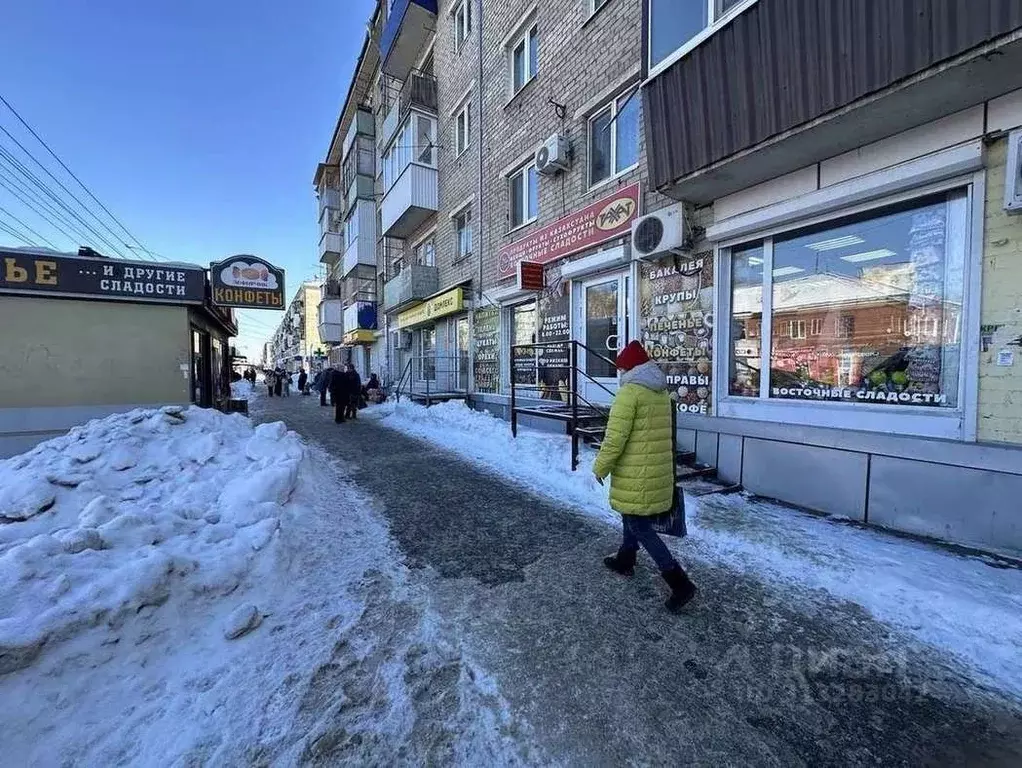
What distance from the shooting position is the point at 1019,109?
353cm

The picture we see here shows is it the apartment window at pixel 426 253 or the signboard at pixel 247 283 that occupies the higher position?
the apartment window at pixel 426 253

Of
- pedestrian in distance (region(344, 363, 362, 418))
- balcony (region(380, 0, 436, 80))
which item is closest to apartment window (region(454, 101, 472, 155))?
balcony (region(380, 0, 436, 80))

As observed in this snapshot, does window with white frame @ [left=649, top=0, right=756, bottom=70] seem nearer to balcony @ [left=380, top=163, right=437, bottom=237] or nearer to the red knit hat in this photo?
the red knit hat

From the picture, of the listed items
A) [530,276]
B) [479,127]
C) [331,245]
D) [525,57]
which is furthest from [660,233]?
[331,245]

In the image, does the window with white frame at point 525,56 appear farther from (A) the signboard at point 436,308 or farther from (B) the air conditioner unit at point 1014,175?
(B) the air conditioner unit at point 1014,175

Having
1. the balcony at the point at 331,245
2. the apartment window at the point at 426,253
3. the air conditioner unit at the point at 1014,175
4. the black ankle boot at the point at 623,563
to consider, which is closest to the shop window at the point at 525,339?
the apartment window at the point at 426,253

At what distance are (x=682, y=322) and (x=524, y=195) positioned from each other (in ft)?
18.7

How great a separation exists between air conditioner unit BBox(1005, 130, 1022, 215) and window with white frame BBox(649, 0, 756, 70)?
9.37 feet

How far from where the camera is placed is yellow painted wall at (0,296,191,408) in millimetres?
7734

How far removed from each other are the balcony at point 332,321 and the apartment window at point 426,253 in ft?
52.4

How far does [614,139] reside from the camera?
7.80 metres

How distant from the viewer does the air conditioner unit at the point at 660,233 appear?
6090 mm

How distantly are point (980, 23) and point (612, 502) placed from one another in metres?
4.42

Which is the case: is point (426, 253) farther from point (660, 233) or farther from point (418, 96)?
point (660, 233)
